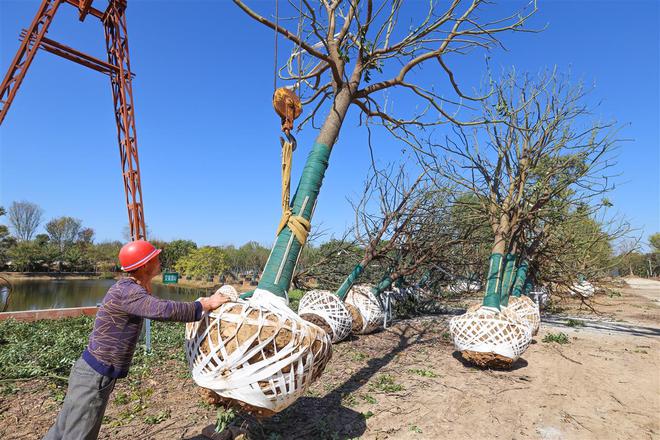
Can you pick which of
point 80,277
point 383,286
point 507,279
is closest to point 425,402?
point 507,279

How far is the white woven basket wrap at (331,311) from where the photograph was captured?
6.02 metres

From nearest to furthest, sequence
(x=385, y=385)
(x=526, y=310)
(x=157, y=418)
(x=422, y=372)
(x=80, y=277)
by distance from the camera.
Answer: (x=157, y=418)
(x=385, y=385)
(x=422, y=372)
(x=526, y=310)
(x=80, y=277)

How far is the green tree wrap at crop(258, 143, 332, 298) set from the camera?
2.25m

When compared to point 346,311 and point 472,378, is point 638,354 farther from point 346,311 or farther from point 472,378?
point 346,311

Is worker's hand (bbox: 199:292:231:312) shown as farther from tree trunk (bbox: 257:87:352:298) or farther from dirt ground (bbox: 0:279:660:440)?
dirt ground (bbox: 0:279:660:440)

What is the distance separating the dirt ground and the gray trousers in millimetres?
1103

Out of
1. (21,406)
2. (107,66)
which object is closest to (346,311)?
(21,406)

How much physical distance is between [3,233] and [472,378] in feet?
157

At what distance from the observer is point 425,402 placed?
3.78 metres

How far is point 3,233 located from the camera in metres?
36.7

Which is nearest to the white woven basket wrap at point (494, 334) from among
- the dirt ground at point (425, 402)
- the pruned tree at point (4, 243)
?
the dirt ground at point (425, 402)

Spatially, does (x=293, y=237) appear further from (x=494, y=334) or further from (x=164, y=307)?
(x=494, y=334)

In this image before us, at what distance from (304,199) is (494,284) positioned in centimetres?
417

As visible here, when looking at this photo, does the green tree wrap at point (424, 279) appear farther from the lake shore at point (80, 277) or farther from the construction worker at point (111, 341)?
the lake shore at point (80, 277)
